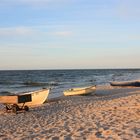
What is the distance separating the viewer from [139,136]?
32.9ft

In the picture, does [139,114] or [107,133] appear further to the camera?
[139,114]

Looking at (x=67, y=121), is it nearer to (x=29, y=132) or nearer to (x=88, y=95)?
(x=29, y=132)

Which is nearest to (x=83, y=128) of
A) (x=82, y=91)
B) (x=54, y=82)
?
(x=82, y=91)

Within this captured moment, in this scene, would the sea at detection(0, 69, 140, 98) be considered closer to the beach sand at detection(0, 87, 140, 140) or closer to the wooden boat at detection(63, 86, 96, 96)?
the wooden boat at detection(63, 86, 96, 96)

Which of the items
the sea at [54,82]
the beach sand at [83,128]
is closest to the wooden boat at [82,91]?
the sea at [54,82]

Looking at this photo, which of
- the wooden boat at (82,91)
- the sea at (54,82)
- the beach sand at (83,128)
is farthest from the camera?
the sea at (54,82)

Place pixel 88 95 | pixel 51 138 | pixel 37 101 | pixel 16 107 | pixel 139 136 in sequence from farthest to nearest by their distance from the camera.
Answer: pixel 88 95, pixel 37 101, pixel 16 107, pixel 51 138, pixel 139 136

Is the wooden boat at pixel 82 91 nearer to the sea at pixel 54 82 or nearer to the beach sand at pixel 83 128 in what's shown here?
the sea at pixel 54 82

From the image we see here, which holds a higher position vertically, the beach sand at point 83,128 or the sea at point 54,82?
the beach sand at point 83,128

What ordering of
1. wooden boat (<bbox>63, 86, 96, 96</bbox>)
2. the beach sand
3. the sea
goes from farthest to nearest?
the sea, wooden boat (<bbox>63, 86, 96, 96</bbox>), the beach sand

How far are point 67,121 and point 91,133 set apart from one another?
339 cm

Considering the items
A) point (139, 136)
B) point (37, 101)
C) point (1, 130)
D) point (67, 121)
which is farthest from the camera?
point (37, 101)

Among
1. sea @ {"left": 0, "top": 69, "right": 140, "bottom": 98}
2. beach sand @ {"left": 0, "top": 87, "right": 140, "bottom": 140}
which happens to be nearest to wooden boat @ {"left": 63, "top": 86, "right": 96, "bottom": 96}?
sea @ {"left": 0, "top": 69, "right": 140, "bottom": 98}

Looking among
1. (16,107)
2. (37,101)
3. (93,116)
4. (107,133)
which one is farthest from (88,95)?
(107,133)
